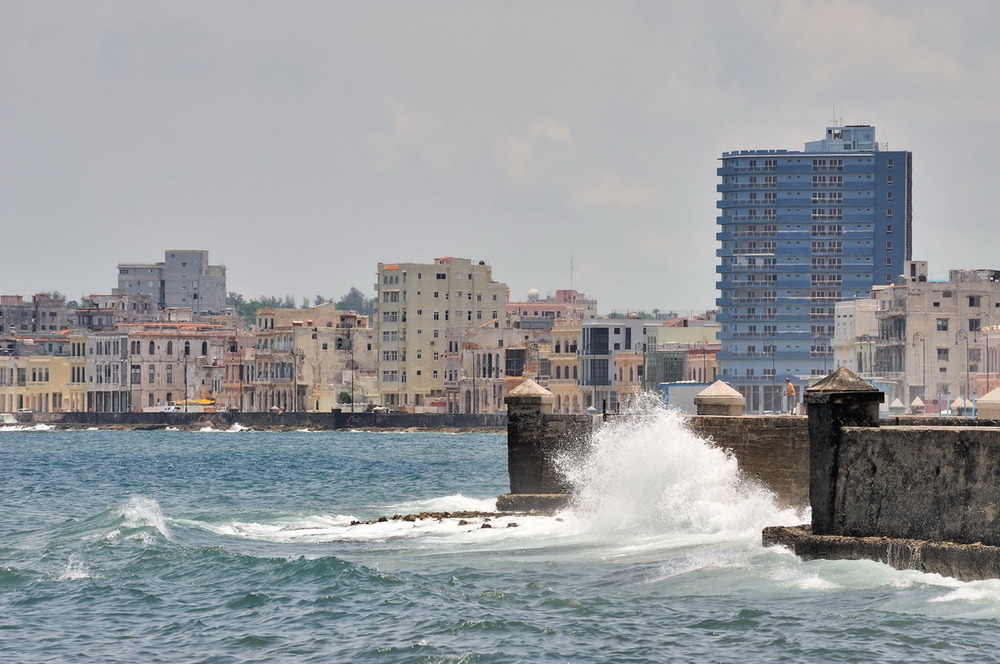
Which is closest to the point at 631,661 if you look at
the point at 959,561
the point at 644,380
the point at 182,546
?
the point at 959,561

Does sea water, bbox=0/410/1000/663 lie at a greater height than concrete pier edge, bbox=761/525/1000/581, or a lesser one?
lesser

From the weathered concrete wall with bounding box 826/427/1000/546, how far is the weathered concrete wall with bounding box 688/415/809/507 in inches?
250

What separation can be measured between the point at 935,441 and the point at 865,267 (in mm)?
130362

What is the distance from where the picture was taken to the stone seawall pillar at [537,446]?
105 ft

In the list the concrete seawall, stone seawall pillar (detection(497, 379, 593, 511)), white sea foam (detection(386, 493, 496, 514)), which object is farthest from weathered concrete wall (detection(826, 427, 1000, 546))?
white sea foam (detection(386, 493, 496, 514))

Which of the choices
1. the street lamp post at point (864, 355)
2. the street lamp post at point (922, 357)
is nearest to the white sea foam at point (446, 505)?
the street lamp post at point (922, 357)

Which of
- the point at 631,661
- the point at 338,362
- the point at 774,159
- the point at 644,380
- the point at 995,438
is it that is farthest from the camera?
the point at 338,362

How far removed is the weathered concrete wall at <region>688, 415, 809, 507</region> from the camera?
89.5 ft

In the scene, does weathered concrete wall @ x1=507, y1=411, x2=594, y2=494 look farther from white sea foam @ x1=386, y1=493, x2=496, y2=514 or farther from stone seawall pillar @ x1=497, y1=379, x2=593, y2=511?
white sea foam @ x1=386, y1=493, x2=496, y2=514

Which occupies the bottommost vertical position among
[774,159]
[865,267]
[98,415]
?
[98,415]

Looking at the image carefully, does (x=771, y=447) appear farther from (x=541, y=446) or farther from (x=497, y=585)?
(x=497, y=585)

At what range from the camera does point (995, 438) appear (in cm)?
1909

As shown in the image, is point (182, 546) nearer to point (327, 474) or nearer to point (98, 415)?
point (327, 474)

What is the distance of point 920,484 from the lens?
1988 cm
